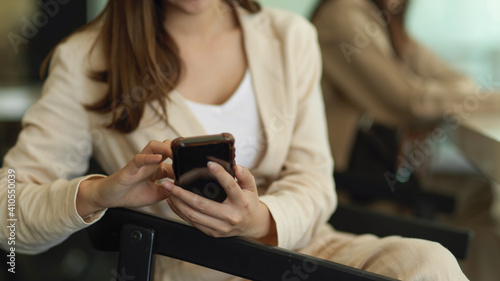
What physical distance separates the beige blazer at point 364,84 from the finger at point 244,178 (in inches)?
34.0

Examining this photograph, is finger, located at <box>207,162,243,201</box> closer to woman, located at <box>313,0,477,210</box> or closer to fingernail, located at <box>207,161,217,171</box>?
fingernail, located at <box>207,161,217,171</box>

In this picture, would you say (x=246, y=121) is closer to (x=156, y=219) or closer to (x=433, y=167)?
(x=156, y=219)

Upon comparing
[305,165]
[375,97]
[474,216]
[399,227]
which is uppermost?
[305,165]

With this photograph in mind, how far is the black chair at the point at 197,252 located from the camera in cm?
68

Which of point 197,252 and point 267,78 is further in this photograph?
point 267,78

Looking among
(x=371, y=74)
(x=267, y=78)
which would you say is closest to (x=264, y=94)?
(x=267, y=78)

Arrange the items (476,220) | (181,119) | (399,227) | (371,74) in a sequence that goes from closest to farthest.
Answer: (181,119)
(399,227)
(476,220)
(371,74)

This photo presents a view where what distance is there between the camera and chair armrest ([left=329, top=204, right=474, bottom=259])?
3.14ft

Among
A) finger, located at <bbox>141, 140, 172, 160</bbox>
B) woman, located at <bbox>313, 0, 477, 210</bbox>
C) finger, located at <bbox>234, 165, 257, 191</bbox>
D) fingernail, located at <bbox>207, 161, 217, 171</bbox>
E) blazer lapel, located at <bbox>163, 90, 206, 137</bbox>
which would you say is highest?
fingernail, located at <bbox>207, 161, 217, 171</bbox>

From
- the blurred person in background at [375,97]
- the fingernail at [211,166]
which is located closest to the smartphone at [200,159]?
the fingernail at [211,166]

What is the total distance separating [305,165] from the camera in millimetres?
956

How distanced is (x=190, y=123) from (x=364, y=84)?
78cm

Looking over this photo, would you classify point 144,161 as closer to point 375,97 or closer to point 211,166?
point 211,166

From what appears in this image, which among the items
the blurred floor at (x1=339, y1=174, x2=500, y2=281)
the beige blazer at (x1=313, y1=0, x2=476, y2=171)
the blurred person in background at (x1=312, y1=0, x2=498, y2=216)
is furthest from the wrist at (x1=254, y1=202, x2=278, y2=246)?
the beige blazer at (x1=313, y1=0, x2=476, y2=171)
